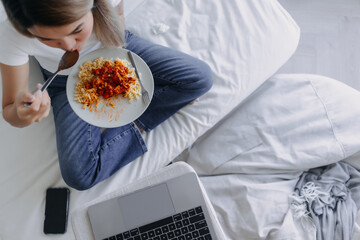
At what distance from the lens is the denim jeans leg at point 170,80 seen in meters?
1.22

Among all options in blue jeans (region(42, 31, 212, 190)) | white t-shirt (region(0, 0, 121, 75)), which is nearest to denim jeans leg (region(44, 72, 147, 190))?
blue jeans (region(42, 31, 212, 190))

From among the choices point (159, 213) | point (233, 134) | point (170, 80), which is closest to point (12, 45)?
point (170, 80)

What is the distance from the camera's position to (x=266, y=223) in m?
1.17

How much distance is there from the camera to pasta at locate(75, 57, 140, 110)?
107 centimetres

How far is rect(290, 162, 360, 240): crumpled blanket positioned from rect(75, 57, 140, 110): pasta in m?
0.67

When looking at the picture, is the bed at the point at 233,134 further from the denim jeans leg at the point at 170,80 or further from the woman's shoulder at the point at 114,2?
the woman's shoulder at the point at 114,2

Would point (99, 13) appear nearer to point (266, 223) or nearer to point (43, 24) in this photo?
point (43, 24)

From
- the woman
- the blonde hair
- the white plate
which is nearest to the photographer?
the blonde hair

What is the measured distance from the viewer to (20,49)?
1.02 m

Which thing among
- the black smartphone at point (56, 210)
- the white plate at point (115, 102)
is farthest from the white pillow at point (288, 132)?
the black smartphone at point (56, 210)

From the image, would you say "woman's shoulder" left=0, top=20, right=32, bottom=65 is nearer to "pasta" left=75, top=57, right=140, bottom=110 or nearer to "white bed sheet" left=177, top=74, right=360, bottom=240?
"pasta" left=75, top=57, right=140, bottom=110

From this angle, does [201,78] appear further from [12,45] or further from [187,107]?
[12,45]

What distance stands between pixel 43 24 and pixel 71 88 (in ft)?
0.94

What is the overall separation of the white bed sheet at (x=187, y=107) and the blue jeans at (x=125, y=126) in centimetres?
4
